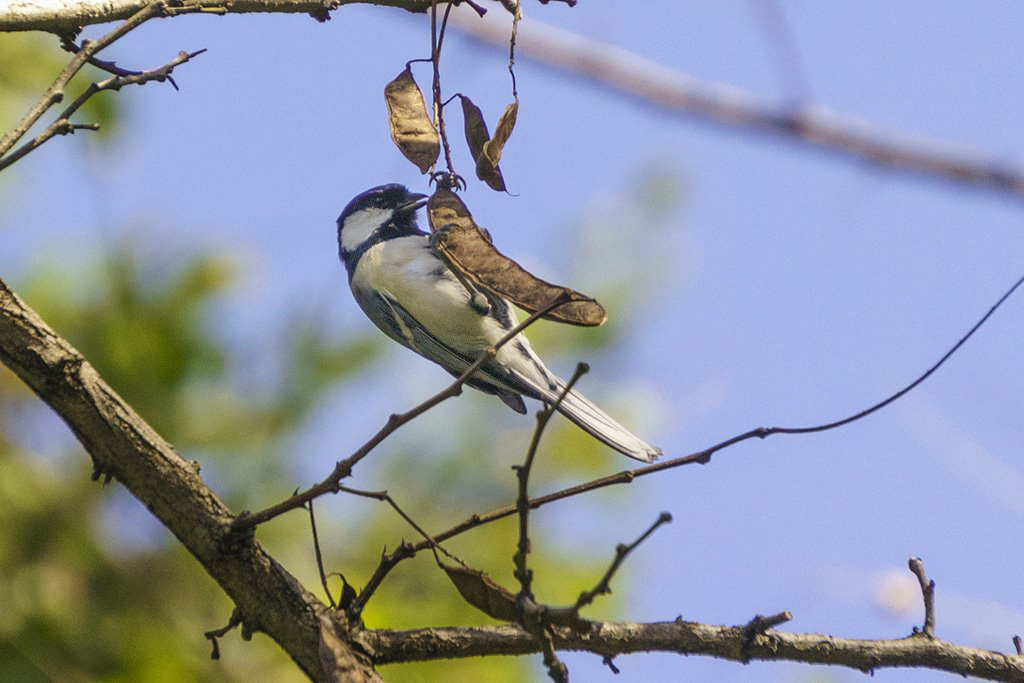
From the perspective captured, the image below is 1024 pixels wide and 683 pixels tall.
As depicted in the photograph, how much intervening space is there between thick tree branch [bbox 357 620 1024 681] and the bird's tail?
1.95 feet

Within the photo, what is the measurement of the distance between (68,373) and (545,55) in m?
1.81

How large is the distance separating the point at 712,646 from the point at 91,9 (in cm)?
164

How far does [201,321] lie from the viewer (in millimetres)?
4324

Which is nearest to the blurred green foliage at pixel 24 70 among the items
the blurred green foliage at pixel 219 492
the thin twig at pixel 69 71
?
the blurred green foliage at pixel 219 492

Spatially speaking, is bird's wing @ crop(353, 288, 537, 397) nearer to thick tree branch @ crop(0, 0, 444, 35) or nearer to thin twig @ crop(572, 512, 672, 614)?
thick tree branch @ crop(0, 0, 444, 35)

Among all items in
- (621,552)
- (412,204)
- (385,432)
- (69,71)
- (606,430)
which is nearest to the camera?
(621,552)

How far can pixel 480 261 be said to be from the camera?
6.45ft

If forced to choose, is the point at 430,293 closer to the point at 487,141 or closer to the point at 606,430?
the point at 606,430

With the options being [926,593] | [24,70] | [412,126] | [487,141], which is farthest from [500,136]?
[24,70]

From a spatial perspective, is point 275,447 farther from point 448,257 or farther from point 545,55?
point 448,257

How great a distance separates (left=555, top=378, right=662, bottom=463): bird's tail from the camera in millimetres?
2383

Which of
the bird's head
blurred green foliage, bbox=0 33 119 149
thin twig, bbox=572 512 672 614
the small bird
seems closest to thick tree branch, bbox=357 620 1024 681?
thin twig, bbox=572 512 672 614

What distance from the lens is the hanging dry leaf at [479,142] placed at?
6.10 feet

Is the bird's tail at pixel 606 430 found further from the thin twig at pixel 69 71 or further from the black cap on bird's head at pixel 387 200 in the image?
the thin twig at pixel 69 71
